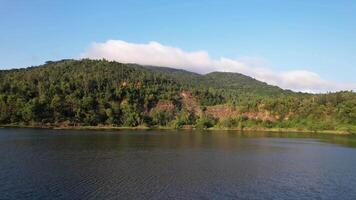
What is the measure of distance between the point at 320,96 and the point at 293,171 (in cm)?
11672

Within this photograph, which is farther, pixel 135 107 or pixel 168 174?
pixel 135 107

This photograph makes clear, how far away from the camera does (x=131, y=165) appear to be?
48125mm

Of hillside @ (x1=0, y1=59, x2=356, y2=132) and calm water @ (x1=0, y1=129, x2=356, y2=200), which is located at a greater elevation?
hillside @ (x1=0, y1=59, x2=356, y2=132)

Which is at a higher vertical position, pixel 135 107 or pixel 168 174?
pixel 135 107

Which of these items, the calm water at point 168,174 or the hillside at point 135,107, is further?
the hillside at point 135,107

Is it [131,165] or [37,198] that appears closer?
[37,198]

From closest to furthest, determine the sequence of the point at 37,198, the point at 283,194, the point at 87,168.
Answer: the point at 37,198 → the point at 283,194 → the point at 87,168

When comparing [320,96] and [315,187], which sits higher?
[320,96]

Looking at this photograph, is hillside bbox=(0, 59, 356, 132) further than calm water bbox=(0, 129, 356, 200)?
Yes

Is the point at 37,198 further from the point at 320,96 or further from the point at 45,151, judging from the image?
the point at 320,96

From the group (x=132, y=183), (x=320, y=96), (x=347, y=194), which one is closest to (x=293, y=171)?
(x=347, y=194)

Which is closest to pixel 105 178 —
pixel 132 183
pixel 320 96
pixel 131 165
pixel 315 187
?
pixel 132 183

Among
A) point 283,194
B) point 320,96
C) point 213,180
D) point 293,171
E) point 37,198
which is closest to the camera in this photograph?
point 37,198

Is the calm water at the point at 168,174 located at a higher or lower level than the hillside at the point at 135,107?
lower
